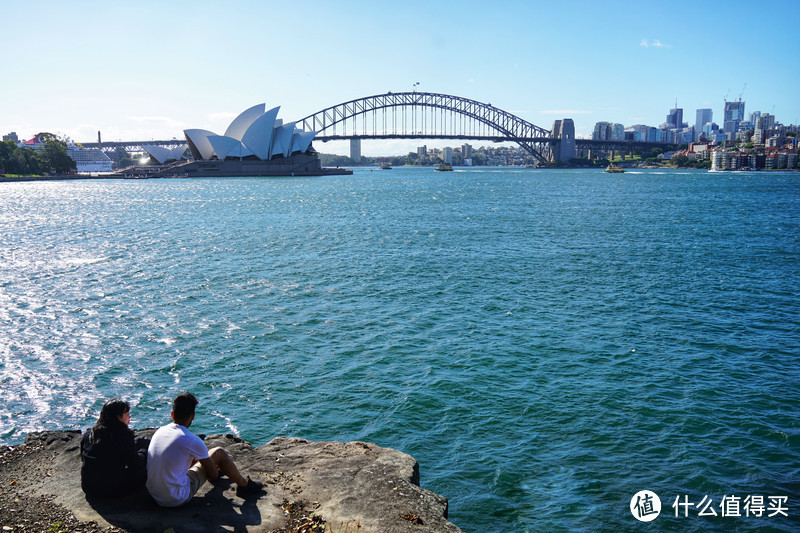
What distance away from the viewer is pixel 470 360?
11.1 meters

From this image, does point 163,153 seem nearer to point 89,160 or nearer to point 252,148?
point 252,148

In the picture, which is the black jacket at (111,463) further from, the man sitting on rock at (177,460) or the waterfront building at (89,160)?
the waterfront building at (89,160)

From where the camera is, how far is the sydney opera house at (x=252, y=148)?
107m

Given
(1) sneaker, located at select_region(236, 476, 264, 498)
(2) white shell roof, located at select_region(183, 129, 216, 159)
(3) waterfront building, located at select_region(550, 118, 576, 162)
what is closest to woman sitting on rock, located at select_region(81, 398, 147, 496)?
(1) sneaker, located at select_region(236, 476, 264, 498)

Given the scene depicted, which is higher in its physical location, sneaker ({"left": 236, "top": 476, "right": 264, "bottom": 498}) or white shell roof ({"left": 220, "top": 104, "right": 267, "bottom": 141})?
white shell roof ({"left": 220, "top": 104, "right": 267, "bottom": 141})

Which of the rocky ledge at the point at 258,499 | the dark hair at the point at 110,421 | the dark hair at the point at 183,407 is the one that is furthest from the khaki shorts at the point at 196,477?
the dark hair at the point at 110,421

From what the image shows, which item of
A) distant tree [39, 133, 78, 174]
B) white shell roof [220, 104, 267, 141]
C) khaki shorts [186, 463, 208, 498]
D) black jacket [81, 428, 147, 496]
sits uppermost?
white shell roof [220, 104, 267, 141]

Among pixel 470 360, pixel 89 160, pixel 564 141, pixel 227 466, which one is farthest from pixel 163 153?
pixel 227 466

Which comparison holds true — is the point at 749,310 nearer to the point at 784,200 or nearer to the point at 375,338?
the point at 375,338

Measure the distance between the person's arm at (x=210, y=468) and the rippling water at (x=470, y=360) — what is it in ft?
8.93

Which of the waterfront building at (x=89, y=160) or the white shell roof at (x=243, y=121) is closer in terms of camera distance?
the white shell roof at (x=243, y=121)

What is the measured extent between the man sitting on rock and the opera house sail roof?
345 feet

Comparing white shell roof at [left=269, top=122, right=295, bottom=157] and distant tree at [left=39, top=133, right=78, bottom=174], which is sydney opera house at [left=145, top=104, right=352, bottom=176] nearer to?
white shell roof at [left=269, top=122, right=295, bottom=157]

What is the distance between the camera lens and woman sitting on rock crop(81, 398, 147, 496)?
4.71 metres
